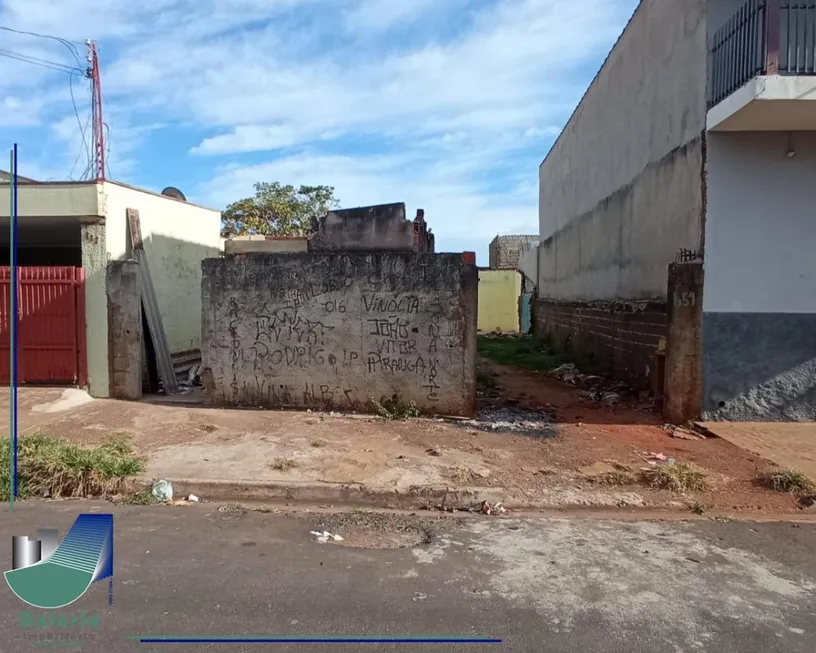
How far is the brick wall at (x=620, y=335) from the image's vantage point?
32.4 feet

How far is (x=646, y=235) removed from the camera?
1050 centimetres

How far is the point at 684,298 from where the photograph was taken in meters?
8.05

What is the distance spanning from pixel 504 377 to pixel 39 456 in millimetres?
9211

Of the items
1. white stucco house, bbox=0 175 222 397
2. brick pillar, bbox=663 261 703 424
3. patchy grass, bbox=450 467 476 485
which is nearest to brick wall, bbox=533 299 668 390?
brick pillar, bbox=663 261 703 424

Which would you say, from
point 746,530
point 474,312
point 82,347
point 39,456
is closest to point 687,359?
point 474,312

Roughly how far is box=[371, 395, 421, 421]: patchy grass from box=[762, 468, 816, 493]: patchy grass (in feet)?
14.0

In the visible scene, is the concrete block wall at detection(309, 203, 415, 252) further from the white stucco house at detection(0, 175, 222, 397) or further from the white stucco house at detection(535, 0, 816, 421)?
the white stucco house at detection(535, 0, 816, 421)

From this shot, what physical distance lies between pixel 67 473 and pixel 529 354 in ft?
43.9

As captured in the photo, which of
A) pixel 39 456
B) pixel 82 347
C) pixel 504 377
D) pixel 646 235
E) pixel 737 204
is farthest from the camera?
pixel 504 377

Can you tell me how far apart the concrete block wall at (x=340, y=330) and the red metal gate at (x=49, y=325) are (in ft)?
7.51

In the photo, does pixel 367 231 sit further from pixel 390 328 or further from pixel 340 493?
pixel 340 493

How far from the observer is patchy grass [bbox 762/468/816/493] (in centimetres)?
559

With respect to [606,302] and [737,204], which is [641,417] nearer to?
[737,204]

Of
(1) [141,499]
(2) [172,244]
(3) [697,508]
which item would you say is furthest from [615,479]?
(2) [172,244]
